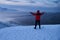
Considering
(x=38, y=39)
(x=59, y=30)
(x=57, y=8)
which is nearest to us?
(x=38, y=39)

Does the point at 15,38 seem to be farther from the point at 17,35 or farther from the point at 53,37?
the point at 53,37

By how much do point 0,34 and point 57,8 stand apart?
15782 millimetres

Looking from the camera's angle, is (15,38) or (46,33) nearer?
(15,38)

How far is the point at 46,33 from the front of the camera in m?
7.46

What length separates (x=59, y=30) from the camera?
26.2 feet

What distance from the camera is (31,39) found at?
6.65 m

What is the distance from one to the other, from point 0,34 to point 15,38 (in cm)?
102

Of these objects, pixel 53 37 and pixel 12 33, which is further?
pixel 12 33

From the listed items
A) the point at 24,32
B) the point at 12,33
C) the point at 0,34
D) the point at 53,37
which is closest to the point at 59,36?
the point at 53,37

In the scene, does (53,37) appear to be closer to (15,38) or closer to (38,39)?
(38,39)

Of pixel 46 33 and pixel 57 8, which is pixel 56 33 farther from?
Result: pixel 57 8

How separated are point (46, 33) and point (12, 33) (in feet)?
5.51

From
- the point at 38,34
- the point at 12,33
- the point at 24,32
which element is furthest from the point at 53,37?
the point at 12,33

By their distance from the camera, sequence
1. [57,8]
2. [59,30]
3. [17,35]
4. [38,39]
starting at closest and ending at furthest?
[38,39] → [17,35] → [59,30] → [57,8]
